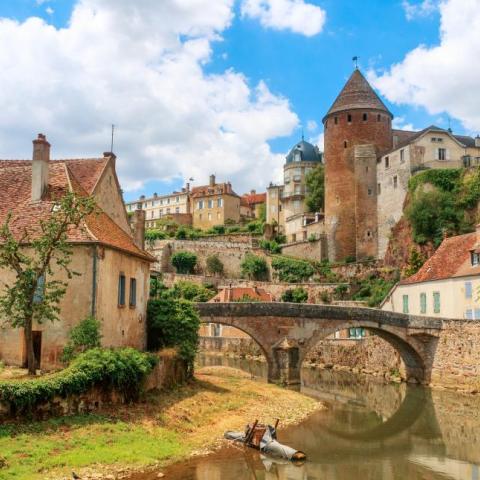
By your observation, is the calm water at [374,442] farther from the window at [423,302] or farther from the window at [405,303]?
the window at [405,303]

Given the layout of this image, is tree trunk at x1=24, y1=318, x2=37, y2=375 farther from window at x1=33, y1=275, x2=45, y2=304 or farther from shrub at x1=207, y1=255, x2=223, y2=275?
shrub at x1=207, y1=255, x2=223, y2=275

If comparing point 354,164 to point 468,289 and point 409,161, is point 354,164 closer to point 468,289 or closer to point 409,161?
point 409,161

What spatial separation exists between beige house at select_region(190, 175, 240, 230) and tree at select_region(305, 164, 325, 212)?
51.0 ft

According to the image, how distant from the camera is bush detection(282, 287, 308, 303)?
184ft

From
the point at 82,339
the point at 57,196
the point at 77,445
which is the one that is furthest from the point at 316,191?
the point at 77,445

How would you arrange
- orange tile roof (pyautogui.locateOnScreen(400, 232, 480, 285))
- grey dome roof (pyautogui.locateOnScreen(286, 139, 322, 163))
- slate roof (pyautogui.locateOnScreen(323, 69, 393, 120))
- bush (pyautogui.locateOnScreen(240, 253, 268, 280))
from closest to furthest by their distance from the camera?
orange tile roof (pyautogui.locateOnScreen(400, 232, 480, 285)) < slate roof (pyautogui.locateOnScreen(323, 69, 393, 120)) < bush (pyautogui.locateOnScreen(240, 253, 268, 280)) < grey dome roof (pyautogui.locateOnScreen(286, 139, 322, 163))

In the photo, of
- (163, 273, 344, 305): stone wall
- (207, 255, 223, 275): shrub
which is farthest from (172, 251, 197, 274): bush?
(163, 273, 344, 305): stone wall

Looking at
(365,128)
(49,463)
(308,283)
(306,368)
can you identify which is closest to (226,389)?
(49,463)

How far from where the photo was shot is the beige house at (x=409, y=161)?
52.7 meters

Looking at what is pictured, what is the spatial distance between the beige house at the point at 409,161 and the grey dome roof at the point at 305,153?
2561cm

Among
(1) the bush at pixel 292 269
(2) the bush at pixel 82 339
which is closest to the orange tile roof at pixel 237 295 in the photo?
(1) the bush at pixel 292 269

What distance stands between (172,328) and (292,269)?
4024 cm

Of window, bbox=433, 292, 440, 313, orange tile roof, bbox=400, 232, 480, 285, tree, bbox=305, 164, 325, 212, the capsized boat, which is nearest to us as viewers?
the capsized boat

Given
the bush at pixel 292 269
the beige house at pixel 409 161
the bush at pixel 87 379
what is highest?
the beige house at pixel 409 161
